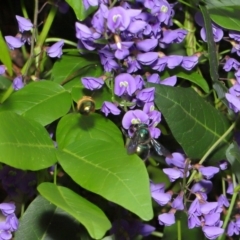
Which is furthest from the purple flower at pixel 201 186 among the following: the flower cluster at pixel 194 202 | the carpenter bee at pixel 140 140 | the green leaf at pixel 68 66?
the green leaf at pixel 68 66

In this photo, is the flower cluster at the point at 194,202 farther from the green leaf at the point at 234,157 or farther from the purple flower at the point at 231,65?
the purple flower at the point at 231,65

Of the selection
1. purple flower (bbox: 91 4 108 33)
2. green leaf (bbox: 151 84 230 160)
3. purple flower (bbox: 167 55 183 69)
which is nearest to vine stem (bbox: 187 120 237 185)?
green leaf (bbox: 151 84 230 160)

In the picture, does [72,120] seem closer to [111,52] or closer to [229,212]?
[111,52]

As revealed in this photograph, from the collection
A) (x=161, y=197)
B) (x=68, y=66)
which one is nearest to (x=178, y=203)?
(x=161, y=197)

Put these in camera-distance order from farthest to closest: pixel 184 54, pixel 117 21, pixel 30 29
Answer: pixel 184 54
pixel 30 29
pixel 117 21

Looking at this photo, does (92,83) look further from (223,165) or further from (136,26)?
(223,165)

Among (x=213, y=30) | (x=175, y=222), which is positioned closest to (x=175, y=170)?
(x=175, y=222)

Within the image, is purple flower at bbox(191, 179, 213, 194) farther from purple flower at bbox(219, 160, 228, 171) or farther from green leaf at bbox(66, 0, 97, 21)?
green leaf at bbox(66, 0, 97, 21)

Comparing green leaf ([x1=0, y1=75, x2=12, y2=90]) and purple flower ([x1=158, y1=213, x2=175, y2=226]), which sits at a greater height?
green leaf ([x1=0, y1=75, x2=12, y2=90])
